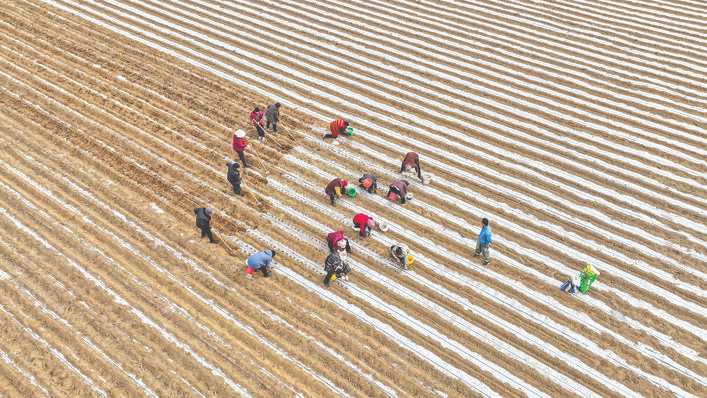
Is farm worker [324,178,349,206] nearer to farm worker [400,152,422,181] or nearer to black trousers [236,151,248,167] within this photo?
farm worker [400,152,422,181]

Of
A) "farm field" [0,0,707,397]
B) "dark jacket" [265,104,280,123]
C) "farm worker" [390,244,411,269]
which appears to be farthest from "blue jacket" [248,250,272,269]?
"dark jacket" [265,104,280,123]

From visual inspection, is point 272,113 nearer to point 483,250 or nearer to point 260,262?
point 260,262

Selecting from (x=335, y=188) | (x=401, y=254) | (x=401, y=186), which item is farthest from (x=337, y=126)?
(x=401, y=254)

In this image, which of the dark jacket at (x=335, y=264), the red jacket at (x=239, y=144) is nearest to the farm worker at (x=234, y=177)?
the red jacket at (x=239, y=144)

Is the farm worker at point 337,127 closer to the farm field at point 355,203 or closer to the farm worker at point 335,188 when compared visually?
the farm field at point 355,203

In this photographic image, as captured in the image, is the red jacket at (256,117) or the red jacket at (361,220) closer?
the red jacket at (361,220)

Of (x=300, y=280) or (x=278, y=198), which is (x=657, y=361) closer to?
(x=300, y=280)

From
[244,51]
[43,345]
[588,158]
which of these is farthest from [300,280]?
[244,51]
